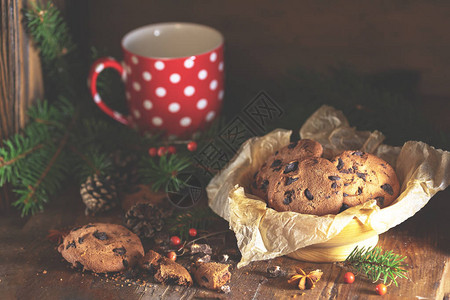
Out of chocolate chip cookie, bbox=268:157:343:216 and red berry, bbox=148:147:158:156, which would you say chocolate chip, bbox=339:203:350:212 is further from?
red berry, bbox=148:147:158:156

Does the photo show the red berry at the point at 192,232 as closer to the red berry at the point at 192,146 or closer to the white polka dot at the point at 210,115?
the red berry at the point at 192,146

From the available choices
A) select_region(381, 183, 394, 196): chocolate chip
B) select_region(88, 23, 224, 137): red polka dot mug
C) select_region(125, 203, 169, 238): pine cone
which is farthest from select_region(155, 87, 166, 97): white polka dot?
select_region(381, 183, 394, 196): chocolate chip

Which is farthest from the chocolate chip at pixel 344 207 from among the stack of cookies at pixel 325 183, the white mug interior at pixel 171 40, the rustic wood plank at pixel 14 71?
the rustic wood plank at pixel 14 71

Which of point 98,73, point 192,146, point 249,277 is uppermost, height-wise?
point 98,73

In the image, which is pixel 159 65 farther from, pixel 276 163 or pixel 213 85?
pixel 276 163

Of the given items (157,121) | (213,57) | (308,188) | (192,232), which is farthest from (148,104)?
(308,188)

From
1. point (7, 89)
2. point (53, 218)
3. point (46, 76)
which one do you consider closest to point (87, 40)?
point (46, 76)
